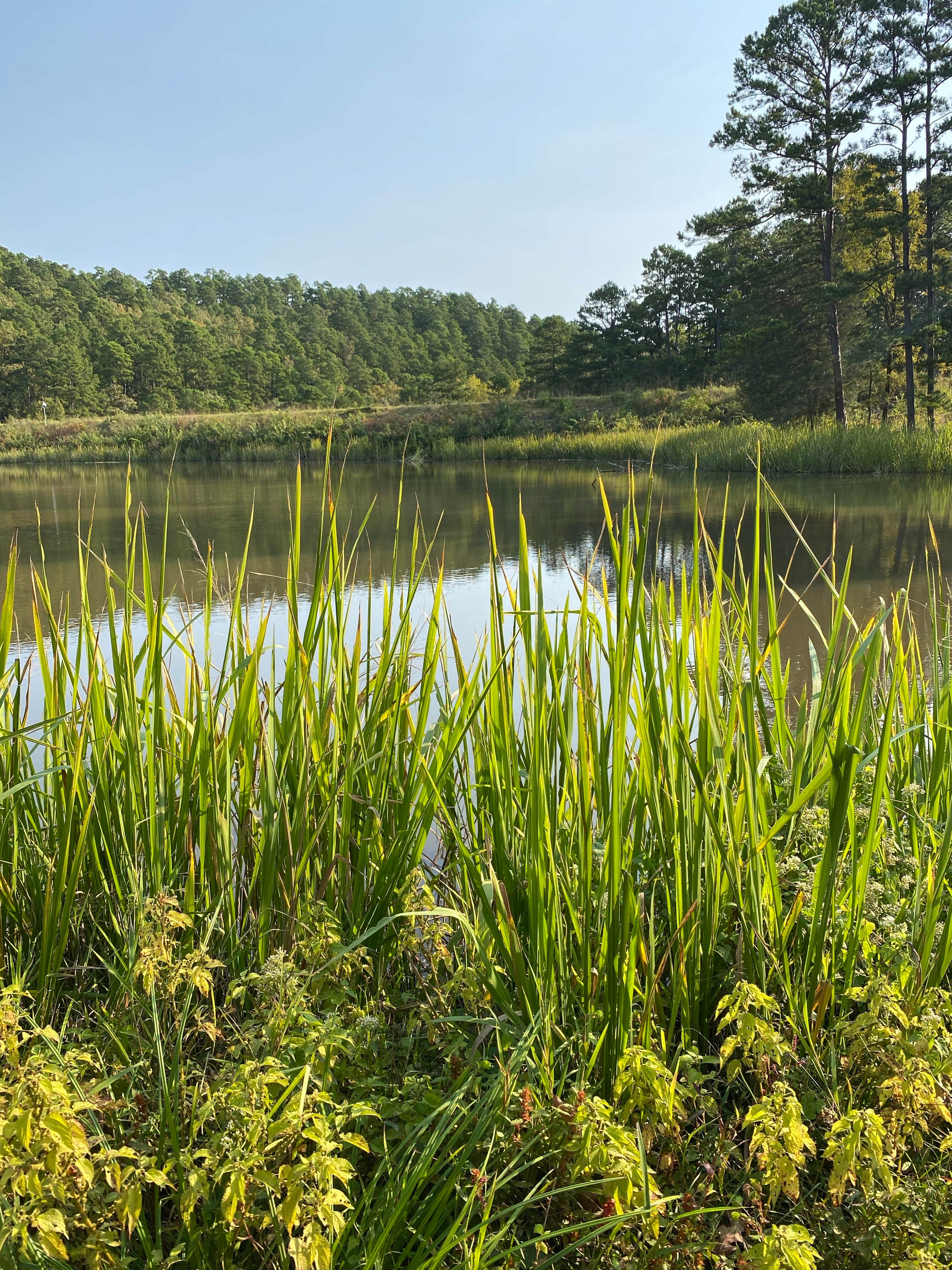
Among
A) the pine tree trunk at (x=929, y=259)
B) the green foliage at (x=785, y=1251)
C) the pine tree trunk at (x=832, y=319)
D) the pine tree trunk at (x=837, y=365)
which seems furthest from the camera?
the pine tree trunk at (x=837, y=365)

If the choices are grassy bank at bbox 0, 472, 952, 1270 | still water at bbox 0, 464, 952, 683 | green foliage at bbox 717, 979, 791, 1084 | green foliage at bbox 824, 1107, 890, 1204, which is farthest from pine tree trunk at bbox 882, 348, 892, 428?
green foliage at bbox 824, 1107, 890, 1204

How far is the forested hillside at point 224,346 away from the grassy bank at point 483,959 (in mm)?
35218

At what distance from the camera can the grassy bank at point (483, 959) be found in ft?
2.81

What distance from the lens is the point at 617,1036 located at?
104 cm

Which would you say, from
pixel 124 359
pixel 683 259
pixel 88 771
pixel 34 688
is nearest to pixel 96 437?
pixel 124 359

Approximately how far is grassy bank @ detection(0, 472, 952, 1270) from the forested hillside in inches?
1387

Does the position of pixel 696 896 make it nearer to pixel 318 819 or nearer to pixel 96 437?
pixel 318 819

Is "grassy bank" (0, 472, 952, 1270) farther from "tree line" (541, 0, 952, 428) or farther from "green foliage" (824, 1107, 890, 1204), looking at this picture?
"tree line" (541, 0, 952, 428)

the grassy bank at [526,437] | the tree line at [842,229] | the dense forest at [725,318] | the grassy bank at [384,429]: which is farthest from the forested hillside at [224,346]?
the tree line at [842,229]

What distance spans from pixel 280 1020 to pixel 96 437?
34.6 metres

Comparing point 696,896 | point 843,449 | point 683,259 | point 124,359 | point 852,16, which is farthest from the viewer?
point 124,359

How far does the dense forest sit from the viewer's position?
16.3 meters

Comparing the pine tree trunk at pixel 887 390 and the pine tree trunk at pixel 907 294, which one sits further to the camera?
the pine tree trunk at pixel 887 390

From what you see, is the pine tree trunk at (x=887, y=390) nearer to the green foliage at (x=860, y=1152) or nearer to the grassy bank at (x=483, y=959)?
the grassy bank at (x=483, y=959)
